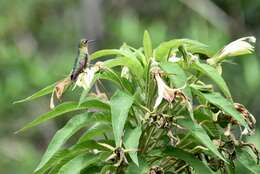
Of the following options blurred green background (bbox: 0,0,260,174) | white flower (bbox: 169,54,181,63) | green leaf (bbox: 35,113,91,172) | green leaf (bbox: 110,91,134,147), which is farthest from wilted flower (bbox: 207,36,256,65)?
blurred green background (bbox: 0,0,260,174)

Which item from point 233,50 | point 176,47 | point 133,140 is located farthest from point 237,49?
point 133,140

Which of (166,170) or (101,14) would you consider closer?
(166,170)

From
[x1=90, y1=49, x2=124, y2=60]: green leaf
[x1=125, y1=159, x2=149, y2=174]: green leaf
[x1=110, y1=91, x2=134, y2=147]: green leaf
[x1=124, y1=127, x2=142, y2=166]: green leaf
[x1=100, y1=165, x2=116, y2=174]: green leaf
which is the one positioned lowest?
[x1=100, y1=165, x2=116, y2=174]: green leaf

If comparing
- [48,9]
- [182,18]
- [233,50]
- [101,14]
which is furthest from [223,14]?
[233,50]

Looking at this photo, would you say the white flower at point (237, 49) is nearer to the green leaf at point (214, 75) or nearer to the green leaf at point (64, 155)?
the green leaf at point (214, 75)

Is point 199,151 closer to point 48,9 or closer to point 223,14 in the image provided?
point 223,14

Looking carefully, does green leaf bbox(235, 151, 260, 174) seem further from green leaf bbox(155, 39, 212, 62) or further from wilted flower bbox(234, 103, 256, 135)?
green leaf bbox(155, 39, 212, 62)

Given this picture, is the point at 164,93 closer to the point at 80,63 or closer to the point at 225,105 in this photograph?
the point at 225,105

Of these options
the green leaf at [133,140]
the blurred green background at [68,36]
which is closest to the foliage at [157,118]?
the green leaf at [133,140]
